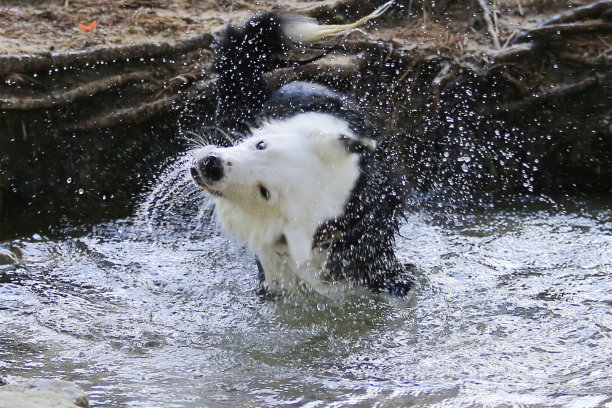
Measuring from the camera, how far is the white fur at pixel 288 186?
3070 millimetres

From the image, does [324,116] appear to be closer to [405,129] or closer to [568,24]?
[405,129]

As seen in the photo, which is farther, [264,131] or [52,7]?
[52,7]

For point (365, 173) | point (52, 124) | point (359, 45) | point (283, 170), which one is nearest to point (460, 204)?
point (359, 45)

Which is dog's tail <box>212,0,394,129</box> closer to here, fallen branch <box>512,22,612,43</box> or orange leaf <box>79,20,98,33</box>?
orange leaf <box>79,20,98,33</box>

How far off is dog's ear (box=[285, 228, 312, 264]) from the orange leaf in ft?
8.51

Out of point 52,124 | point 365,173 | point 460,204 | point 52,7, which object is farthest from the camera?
point 52,7

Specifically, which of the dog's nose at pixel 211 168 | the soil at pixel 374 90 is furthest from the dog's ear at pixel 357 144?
the soil at pixel 374 90

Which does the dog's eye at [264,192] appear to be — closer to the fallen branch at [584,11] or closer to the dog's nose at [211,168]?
the dog's nose at [211,168]

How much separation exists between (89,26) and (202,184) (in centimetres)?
249

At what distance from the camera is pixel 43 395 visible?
213 centimetres

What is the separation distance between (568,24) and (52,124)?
3377mm

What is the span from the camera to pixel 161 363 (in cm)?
Result: 283

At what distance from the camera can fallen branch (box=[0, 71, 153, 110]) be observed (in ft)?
14.6

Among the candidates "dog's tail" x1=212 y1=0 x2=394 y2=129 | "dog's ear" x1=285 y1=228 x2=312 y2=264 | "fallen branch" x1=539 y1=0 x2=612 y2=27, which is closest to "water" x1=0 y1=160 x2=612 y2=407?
"dog's ear" x1=285 y1=228 x2=312 y2=264
